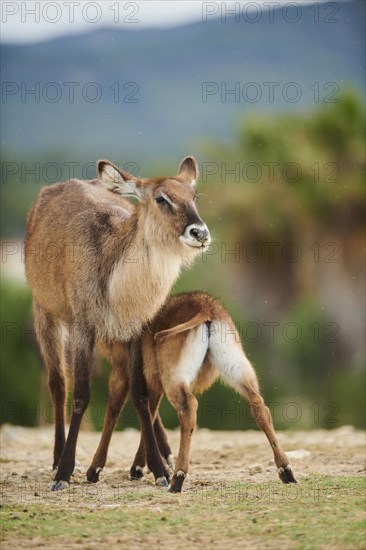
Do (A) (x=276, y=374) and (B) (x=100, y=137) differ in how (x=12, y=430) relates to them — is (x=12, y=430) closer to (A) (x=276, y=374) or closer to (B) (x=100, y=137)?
(A) (x=276, y=374)

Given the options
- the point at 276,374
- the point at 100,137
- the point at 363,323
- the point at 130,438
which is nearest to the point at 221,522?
the point at 130,438

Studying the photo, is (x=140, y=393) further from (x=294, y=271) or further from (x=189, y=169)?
(x=294, y=271)

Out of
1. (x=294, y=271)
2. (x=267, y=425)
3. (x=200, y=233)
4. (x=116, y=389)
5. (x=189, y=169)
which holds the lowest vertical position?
(x=267, y=425)

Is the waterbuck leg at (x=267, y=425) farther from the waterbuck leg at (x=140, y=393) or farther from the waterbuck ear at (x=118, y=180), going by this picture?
the waterbuck ear at (x=118, y=180)

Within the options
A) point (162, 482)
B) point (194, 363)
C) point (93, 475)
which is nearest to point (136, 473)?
point (93, 475)

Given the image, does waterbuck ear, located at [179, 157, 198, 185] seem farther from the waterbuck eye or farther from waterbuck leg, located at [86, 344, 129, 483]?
waterbuck leg, located at [86, 344, 129, 483]

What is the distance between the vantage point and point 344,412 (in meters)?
21.8

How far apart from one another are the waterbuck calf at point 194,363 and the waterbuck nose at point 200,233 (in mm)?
553

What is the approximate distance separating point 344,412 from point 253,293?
19.1ft

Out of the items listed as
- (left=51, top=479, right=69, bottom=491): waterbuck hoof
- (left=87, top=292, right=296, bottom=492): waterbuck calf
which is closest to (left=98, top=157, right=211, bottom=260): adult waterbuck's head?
(left=87, top=292, right=296, bottom=492): waterbuck calf

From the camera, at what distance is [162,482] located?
830cm

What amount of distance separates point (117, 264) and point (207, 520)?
107 inches

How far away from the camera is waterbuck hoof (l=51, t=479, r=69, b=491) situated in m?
8.16

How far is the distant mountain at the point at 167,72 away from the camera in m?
156
